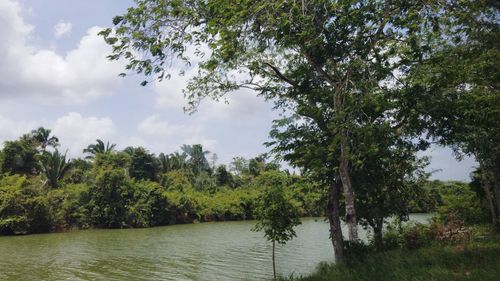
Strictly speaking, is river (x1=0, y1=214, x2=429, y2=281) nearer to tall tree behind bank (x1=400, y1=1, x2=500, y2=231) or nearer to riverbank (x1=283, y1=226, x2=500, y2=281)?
riverbank (x1=283, y1=226, x2=500, y2=281)

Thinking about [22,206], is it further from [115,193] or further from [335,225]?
[335,225]

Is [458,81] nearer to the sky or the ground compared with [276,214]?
nearer to the sky

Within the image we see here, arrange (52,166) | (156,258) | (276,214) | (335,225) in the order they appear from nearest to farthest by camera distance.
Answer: (335,225)
(276,214)
(156,258)
(52,166)

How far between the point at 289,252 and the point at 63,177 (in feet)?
128

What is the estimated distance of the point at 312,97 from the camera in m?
11.7

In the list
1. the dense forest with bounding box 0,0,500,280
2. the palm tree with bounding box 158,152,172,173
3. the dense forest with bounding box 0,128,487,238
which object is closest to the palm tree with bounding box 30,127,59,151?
the dense forest with bounding box 0,128,487,238

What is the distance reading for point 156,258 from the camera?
24.2 meters

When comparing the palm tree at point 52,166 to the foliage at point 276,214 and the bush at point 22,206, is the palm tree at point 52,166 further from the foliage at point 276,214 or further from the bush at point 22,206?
the foliage at point 276,214

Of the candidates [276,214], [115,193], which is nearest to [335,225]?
[276,214]

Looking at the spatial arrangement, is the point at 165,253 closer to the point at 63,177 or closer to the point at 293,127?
the point at 293,127

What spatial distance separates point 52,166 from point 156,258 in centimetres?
3278

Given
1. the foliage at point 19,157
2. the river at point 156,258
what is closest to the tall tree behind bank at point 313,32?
the river at point 156,258

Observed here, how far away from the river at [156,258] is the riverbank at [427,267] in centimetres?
689

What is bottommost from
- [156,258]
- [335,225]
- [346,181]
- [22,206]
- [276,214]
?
[156,258]
